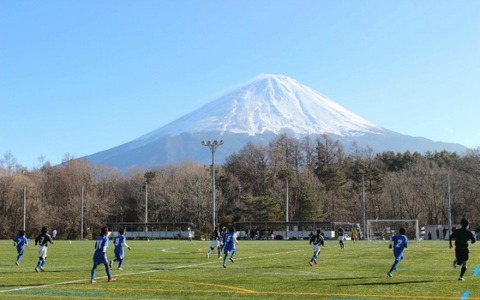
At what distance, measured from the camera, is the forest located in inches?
4286

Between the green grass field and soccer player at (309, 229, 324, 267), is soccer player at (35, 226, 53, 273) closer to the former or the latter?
the green grass field

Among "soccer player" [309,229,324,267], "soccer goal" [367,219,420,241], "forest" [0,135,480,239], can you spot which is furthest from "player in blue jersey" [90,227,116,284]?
"forest" [0,135,480,239]

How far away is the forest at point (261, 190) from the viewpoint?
109 metres

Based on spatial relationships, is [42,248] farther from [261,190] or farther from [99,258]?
[261,190]

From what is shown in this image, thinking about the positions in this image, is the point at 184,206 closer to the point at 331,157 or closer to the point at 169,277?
the point at 331,157

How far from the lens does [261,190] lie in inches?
4813

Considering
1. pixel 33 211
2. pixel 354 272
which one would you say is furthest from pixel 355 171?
pixel 354 272

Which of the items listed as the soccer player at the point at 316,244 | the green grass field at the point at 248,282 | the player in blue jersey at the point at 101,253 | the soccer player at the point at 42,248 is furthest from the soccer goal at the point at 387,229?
the player in blue jersey at the point at 101,253

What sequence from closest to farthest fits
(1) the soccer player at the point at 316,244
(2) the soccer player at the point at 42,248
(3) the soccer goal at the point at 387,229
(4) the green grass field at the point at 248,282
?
(4) the green grass field at the point at 248,282 < (2) the soccer player at the point at 42,248 < (1) the soccer player at the point at 316,244 < (3) the soccer goal at the point at 387,229

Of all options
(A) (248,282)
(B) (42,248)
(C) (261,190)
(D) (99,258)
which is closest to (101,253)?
(D) (99,258)

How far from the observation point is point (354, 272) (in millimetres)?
24578

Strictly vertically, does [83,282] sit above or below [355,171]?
below

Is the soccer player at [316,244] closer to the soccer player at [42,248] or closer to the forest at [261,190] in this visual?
the soccer player at [42,248]

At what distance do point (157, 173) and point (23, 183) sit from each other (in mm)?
29125
